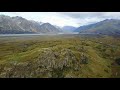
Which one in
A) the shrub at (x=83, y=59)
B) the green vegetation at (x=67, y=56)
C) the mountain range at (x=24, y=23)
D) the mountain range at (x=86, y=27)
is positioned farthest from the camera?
the mountain range at (x=24, y=23)

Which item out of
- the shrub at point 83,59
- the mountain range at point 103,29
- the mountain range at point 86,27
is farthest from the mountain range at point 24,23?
the shrub at point 83,59

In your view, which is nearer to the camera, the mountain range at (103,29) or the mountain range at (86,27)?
the mountain range at (103,29)

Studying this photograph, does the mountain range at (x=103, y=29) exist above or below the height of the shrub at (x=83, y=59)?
above

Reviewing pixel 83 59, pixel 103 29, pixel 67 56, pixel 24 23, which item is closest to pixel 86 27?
pixel 103 29

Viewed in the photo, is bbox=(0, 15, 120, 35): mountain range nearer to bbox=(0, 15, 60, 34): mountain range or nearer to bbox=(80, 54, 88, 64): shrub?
bbox=(0, 15, 60, 34): mountain range

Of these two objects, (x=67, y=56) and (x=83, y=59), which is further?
(x=67, y=56)

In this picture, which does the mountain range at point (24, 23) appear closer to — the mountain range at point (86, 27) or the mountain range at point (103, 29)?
the mountain range at point (86, 27)

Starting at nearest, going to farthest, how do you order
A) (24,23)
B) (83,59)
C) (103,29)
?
1. (83,59)
2. (103,29)
3. (24,23)

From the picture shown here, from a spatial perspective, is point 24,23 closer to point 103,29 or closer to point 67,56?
point 103,29

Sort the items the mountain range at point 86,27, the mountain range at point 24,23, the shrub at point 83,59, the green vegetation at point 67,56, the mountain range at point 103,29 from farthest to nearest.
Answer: the mountain range at point 24,23 < the mountain range at point 86,27 < the mountain range at point 103,29 < the shrub at point 83,59 < the green vegetation at point 67,56
